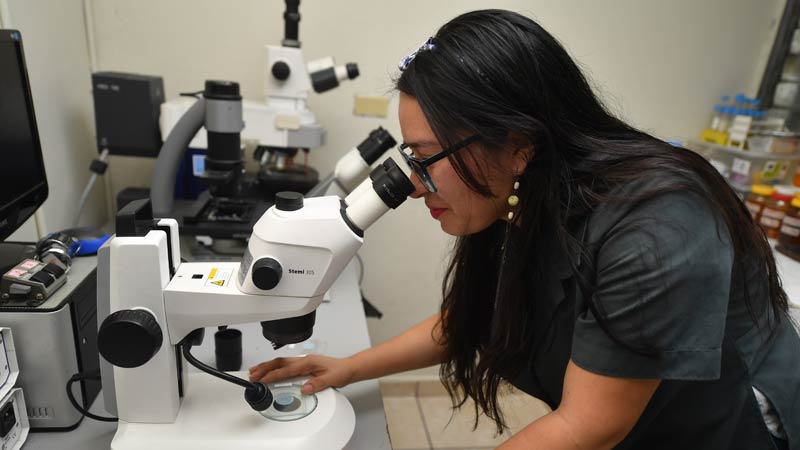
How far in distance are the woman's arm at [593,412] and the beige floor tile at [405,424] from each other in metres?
1.29

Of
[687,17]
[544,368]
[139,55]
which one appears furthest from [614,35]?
[139,55]

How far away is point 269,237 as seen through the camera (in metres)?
0.61

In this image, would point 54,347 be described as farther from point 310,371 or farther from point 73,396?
point 310,371

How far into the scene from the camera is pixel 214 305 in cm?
65

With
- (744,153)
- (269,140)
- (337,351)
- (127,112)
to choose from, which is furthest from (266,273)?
(744,153)

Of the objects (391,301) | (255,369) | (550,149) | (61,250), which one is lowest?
(391,301)

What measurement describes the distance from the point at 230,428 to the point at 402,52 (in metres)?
1.42

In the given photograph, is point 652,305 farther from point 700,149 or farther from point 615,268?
point 700,149

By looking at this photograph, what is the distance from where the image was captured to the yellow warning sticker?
659mm

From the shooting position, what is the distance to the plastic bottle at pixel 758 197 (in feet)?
5.56

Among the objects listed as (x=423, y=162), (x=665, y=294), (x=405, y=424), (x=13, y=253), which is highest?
(x=423, y=162)

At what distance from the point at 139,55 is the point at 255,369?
1294mm

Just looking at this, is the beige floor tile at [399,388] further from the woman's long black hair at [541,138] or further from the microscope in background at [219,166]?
the woman's long black hair at [541,138]

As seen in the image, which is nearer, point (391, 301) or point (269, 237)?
point (269, 237)
